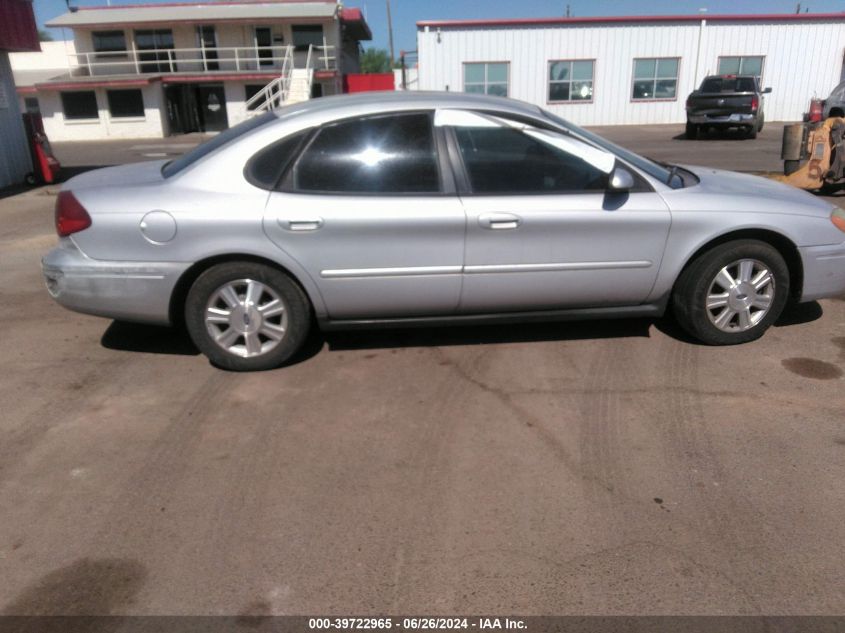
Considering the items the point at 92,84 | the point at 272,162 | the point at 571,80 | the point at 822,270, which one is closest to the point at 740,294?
the point at 822,270

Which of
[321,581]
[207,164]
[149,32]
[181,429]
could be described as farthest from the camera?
[149,32]

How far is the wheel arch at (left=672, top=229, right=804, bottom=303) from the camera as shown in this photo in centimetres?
437

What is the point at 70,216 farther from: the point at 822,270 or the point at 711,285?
the point at 822,270

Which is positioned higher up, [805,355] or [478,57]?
[478,57]

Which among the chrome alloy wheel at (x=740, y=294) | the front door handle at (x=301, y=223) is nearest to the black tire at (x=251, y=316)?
the front door handle at (x=301, y=223)

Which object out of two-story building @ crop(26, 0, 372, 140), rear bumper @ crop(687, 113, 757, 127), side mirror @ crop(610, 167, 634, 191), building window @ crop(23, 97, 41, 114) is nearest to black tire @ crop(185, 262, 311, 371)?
side mirror @ crop(610, 167, 634, 191)

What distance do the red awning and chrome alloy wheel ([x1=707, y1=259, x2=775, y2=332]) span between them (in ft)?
41.8

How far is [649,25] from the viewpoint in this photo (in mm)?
28734

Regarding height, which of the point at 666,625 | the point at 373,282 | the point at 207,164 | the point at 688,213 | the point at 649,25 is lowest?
the point at 666,625

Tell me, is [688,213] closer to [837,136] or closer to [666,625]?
[666,625]

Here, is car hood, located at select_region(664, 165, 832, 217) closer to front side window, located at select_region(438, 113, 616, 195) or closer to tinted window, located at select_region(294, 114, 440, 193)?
front side window, located at select_region(438, 113, 616, 195)

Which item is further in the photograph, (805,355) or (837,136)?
(837,136)

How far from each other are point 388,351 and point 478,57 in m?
27.1

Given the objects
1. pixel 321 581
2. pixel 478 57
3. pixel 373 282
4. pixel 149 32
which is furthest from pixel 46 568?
pixel 149 32
